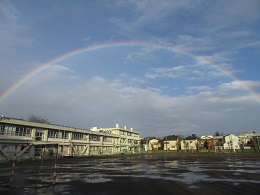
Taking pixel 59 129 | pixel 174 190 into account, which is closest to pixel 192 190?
pixel 174 190

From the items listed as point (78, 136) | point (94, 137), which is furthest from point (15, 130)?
point (94, 137)

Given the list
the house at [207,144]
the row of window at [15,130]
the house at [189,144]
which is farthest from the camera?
the house at [189,144]

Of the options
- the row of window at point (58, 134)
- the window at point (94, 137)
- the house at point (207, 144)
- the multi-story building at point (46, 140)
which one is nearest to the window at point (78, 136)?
the multi-story building at point (46, 140)

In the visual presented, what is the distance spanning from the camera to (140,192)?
9875mm

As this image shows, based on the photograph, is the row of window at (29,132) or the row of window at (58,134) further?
Result: the row of window at (58,134)

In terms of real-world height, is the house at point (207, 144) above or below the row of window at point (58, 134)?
below

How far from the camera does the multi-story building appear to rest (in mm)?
37281

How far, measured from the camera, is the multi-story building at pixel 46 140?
37.3 m

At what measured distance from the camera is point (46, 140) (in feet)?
156

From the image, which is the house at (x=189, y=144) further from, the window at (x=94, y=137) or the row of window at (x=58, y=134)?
the row of window at (x=58, y=134)

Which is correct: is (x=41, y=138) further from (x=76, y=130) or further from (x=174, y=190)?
(x=174, y=190)

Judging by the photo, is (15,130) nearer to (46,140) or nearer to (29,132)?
(29,132)

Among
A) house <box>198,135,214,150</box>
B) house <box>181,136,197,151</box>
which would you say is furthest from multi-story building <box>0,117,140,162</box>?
house <box>198,135,214,150</box>

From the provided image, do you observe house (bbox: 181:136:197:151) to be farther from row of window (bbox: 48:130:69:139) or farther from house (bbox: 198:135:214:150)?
row of window (bbox: 48:130:69:139)
